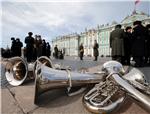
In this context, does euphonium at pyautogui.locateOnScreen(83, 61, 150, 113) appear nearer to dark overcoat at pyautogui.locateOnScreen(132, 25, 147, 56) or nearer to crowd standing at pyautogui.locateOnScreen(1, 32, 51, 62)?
dark overcoat at pyautogui.locateOnScreen(132, 25, 147, 56)

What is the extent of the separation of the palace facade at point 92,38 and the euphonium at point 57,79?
47.0m

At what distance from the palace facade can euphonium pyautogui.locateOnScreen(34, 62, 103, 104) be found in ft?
154

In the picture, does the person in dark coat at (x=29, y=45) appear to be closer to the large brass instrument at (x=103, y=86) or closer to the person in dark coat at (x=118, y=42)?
the person in dark coat at (x=118, y=42)

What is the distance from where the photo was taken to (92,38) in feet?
242

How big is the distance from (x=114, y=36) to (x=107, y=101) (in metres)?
4.64

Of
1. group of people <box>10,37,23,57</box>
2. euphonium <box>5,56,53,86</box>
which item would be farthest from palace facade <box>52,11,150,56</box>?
euphonium <box>5,56,53,86</box>

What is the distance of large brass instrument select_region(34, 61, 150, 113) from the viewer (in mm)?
2170

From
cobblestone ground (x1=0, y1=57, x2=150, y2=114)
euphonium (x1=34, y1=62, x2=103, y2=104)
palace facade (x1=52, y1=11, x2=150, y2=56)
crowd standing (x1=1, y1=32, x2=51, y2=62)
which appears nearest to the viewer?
cobblestone ground (x1=0, y1=57, x2=150, y2=114)

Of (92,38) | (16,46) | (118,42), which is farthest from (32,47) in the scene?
(92,38)

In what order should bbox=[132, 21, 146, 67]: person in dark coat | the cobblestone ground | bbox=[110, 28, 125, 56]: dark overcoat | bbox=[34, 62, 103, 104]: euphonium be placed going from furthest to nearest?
bbox=[110, 28, 125, 56]: dark overcoat < bbox=[132, 21, 146, 67]: person in dark coat < bbox=[34, 62, 103, 104]: euphonium < the cobblestone ground

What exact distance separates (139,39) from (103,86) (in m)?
4.34

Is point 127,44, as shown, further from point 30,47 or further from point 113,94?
point 113,94

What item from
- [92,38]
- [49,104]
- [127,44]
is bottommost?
[49,104]

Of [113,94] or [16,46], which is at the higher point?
[16,46]
